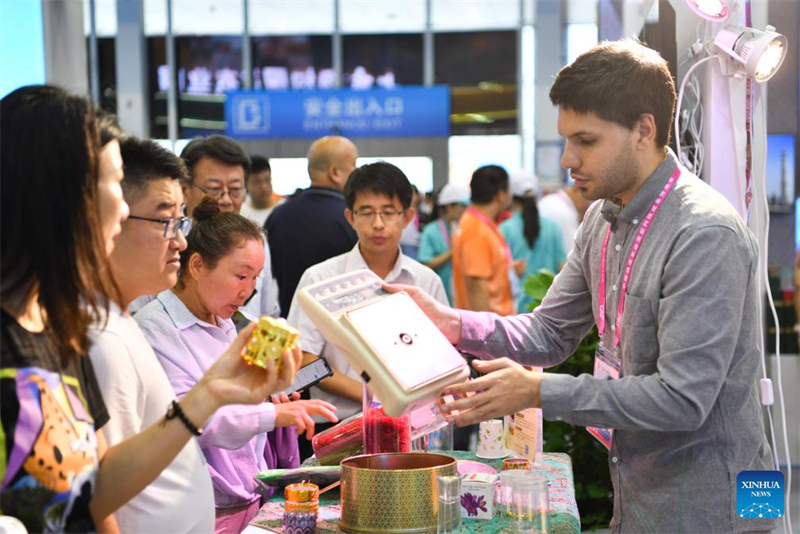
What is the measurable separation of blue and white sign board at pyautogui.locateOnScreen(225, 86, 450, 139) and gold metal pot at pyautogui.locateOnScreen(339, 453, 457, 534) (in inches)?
414

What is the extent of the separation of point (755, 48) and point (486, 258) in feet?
9.77

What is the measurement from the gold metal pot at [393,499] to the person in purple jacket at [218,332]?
315 mm

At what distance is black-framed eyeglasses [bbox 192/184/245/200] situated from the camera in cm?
370

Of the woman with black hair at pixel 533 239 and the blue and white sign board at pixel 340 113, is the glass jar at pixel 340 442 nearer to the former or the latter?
the woman with black hair at pixel 533 239

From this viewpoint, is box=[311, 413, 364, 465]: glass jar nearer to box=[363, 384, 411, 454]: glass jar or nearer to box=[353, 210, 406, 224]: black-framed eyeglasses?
box=[363, 384, 411, 454]: glass jar

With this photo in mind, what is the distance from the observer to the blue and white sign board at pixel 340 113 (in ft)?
40.0

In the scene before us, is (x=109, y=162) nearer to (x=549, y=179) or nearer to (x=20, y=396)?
(x=20, y=396)

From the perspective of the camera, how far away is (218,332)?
2.53m

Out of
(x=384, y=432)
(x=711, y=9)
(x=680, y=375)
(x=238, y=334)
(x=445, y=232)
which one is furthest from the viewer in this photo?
(x=445, y=232)

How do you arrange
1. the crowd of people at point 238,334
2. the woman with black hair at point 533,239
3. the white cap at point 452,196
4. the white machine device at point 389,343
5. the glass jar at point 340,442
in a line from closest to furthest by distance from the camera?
the crowd of people at point 238,334
the white machine device at point 389,343
the glass jar at point 340,442
the woman with black hair at point 533,239
the white cap at point 452,196

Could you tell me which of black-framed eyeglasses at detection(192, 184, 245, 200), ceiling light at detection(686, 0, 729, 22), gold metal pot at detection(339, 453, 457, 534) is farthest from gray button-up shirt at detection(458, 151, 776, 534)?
black-framed eyeglasses at detection(192, 184, 245, 200)

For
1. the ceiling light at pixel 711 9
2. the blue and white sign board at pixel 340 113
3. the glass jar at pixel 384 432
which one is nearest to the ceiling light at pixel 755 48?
the ceiling light at pixel 711 9

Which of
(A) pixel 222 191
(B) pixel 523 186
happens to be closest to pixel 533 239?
(B) pixel 523 186

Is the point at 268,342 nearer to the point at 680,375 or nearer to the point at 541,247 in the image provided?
the point at 680,375
